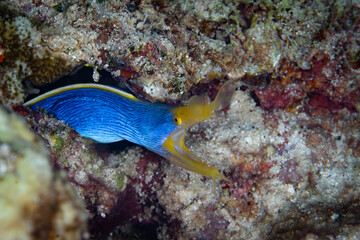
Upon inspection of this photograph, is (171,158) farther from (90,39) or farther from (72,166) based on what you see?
(90,39)

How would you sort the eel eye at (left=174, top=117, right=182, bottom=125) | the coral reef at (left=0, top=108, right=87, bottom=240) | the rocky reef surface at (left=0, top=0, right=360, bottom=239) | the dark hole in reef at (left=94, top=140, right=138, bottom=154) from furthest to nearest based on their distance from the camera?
the dark hole in reef at (left=94, top=140, right=138, bottom=154) < the rocky reef surface at (left=0, top=0, right=360, bottom=239) < the eel eye at (left=174, top=117, right=182, bottom=125) < the coral reef at (left=0, top=108, right=87, bottom=240)

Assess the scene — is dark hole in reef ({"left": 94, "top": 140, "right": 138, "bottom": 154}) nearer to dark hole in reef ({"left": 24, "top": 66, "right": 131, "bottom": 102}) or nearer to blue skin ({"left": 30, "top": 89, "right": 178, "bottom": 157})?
blue skin ({"left": 30, "top": 89, "right": 178, "bottom": 157})

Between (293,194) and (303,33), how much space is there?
2.18 metres

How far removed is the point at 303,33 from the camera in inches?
117

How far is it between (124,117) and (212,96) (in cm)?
122

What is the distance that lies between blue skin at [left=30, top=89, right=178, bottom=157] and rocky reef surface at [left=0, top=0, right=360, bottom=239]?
7.8 inches

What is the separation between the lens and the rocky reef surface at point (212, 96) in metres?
2.52

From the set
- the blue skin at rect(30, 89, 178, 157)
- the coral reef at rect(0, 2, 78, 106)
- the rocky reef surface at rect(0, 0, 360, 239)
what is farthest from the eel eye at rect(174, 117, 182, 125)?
the coral reef at rect(0, 2, 78, 106)

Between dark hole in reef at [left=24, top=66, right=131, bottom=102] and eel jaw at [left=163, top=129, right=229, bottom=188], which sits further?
dark hole in reef at [left=24, top=66, right=131, bottom=102]

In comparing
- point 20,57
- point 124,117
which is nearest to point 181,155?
point 124,117

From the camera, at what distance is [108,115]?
9.77 ft

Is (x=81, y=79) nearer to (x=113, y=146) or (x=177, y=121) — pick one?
(x=113, y=146)

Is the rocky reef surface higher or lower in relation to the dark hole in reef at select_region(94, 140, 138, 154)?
higher

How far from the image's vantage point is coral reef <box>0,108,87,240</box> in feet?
2.58
